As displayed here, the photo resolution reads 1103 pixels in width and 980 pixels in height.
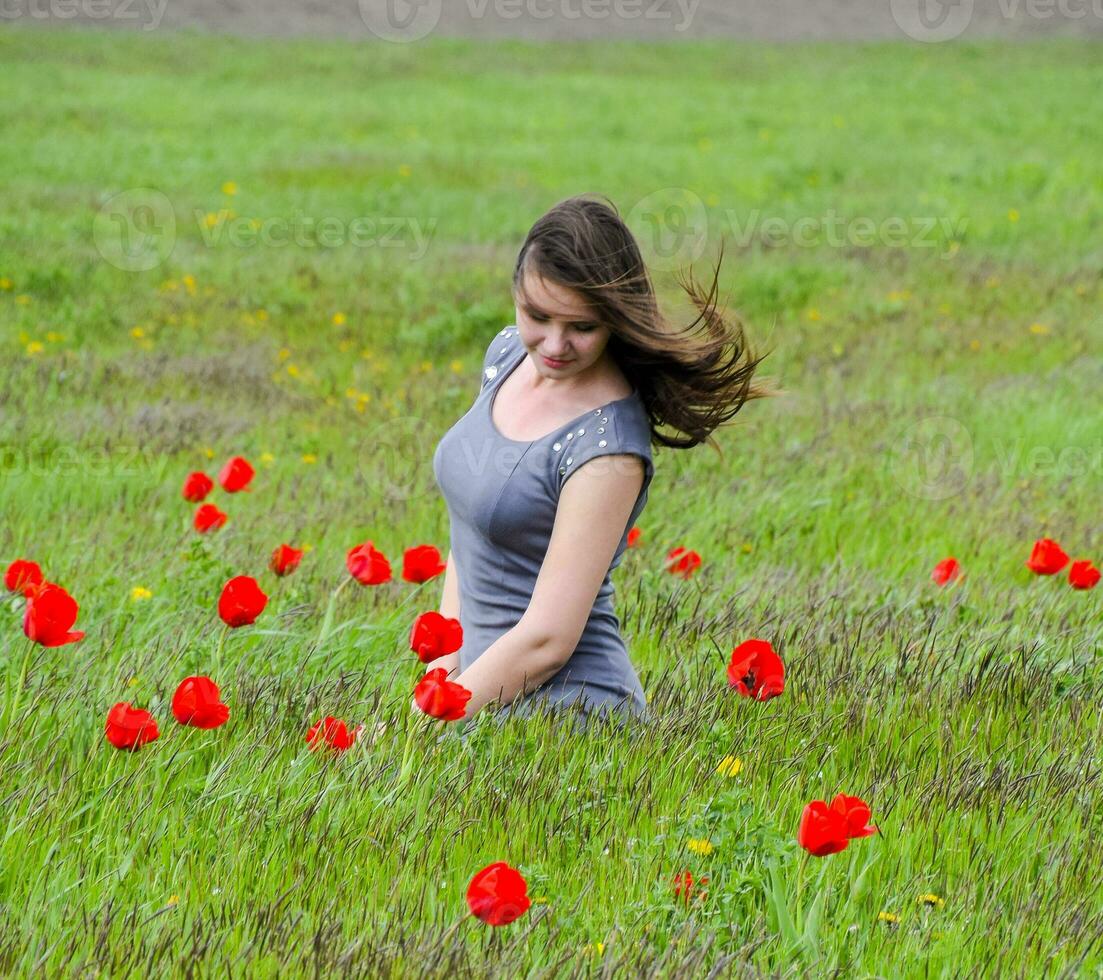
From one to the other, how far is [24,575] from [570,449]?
1.30 metres

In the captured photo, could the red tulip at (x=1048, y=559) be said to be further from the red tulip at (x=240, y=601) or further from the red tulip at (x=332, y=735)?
the red tulip at (x=240, y=601)

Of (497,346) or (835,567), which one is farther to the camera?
(835,567)

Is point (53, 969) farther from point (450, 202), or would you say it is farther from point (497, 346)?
point (450, 202)

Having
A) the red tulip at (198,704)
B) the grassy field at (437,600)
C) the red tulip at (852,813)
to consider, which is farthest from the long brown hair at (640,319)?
the red tulip at (198,704)

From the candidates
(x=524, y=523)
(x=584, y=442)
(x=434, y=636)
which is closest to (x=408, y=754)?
(x=434, y=636)

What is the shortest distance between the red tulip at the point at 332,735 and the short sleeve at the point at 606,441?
0.68 meters

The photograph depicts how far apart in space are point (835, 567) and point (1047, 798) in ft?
6.09

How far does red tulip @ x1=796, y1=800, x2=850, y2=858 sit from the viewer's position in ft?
6.25

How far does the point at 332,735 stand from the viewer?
237cm

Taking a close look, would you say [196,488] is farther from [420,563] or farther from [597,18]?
[597,18]

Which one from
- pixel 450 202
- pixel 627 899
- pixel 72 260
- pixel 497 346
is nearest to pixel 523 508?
pixel 497 346

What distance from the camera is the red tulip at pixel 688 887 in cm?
208

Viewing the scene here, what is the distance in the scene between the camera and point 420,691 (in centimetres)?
219

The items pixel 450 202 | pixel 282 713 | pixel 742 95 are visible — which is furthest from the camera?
pixel 742 95
